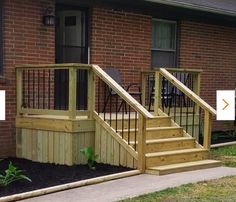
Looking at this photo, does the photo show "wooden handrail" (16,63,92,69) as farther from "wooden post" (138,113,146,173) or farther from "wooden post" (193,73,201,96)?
"wooden post" (193,73,201,96)

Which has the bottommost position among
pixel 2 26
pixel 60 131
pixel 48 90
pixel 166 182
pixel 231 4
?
pixel 166 182

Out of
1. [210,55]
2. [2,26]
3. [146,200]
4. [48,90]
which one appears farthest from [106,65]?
[146,200]

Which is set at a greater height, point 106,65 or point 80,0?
point 80,0

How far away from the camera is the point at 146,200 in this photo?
244 inches

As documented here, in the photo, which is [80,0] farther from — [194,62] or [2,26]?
[194,62]

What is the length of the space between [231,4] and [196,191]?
8868 millimetres

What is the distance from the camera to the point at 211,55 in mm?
13258

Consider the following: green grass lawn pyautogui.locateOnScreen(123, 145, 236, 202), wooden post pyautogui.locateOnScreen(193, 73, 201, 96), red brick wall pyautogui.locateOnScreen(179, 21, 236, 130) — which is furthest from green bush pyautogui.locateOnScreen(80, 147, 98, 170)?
red brick wall pyautogui.locateOnScreen(179, 21, 236, 130)

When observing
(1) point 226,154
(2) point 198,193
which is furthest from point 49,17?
(2) point 198,193

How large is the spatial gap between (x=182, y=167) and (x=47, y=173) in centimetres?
216

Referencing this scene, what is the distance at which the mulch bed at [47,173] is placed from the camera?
6757 mm

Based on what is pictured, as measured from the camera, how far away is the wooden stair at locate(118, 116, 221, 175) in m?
8.21

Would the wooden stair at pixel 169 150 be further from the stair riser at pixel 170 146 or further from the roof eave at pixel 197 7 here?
the roof eave at pixel 197 7

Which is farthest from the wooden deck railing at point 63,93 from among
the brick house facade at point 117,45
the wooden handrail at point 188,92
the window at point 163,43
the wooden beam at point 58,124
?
the window at point 163,43
